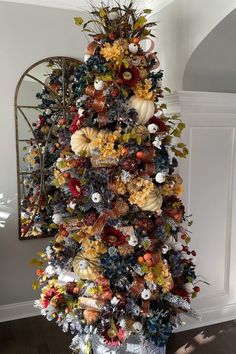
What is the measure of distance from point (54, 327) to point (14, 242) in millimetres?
773

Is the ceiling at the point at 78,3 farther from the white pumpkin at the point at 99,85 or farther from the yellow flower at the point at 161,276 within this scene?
the yellow flower at the point at 161,276

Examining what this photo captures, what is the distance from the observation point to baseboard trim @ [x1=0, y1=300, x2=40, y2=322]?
288 centimetres

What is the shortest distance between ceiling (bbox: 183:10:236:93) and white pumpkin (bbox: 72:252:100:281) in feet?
4.71

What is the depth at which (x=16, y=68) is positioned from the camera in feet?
8.82

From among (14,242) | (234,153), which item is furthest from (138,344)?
(234,153)

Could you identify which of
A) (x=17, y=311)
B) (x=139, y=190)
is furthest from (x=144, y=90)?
(x=17, y=311)

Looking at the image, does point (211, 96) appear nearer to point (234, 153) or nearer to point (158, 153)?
point (234, 153)

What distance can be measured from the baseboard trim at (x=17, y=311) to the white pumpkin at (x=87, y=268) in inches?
49.9

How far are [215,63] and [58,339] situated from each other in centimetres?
238

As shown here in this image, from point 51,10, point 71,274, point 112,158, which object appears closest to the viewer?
point 112,158

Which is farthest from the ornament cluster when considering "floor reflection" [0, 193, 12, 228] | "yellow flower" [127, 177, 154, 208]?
"yellow flower" [127, 177, 154, 208]

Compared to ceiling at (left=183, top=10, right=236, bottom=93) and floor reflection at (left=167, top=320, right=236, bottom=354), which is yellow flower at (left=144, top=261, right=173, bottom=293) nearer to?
floor reflection at (left=167, top=320, right=236, bottom=354)

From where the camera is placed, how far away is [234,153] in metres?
2.78

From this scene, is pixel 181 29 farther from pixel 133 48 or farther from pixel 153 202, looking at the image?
pixel 153 202
